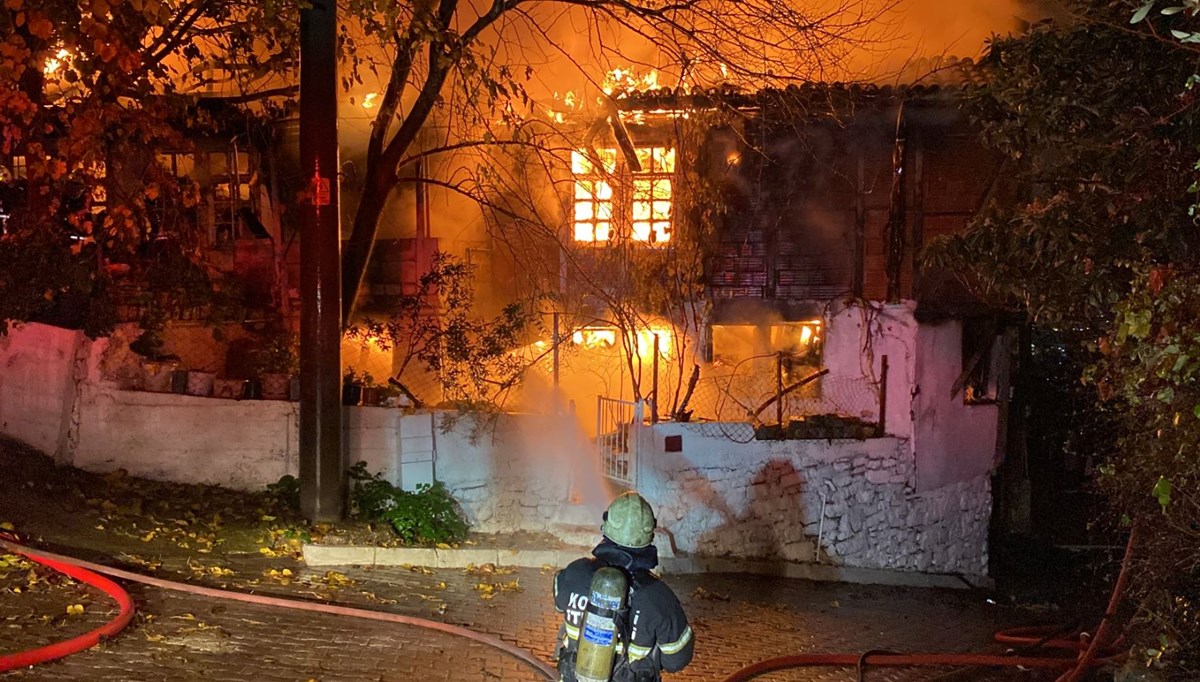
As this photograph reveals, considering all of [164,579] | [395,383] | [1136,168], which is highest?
[1136,168]

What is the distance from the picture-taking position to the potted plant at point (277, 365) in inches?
413

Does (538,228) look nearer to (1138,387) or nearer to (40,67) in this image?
(40,67)

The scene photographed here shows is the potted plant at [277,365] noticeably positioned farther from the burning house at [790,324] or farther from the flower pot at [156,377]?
the burning house at [790,324]

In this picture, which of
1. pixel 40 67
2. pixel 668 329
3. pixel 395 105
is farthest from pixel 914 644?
pixel 40 67

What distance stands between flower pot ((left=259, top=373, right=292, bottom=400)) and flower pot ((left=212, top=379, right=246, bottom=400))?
279mm

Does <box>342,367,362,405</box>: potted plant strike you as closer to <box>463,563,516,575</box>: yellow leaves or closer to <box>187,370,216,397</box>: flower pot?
<box>187,370,216,397</box>: flower pot

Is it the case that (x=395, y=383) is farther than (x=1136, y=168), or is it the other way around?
(x=395, y=383)

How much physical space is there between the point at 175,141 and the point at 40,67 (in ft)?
9.93

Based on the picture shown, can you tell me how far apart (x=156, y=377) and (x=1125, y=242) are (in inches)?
420

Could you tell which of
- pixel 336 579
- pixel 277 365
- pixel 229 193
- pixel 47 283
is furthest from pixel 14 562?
pixel 229 193

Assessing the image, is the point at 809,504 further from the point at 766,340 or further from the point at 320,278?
the point at 320,278

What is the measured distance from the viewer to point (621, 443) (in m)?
10.6

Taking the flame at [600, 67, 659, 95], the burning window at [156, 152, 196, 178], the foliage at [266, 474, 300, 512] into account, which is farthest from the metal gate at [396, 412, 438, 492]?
the burning window at [156, 152, 196, 178]

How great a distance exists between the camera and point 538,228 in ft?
37.7
